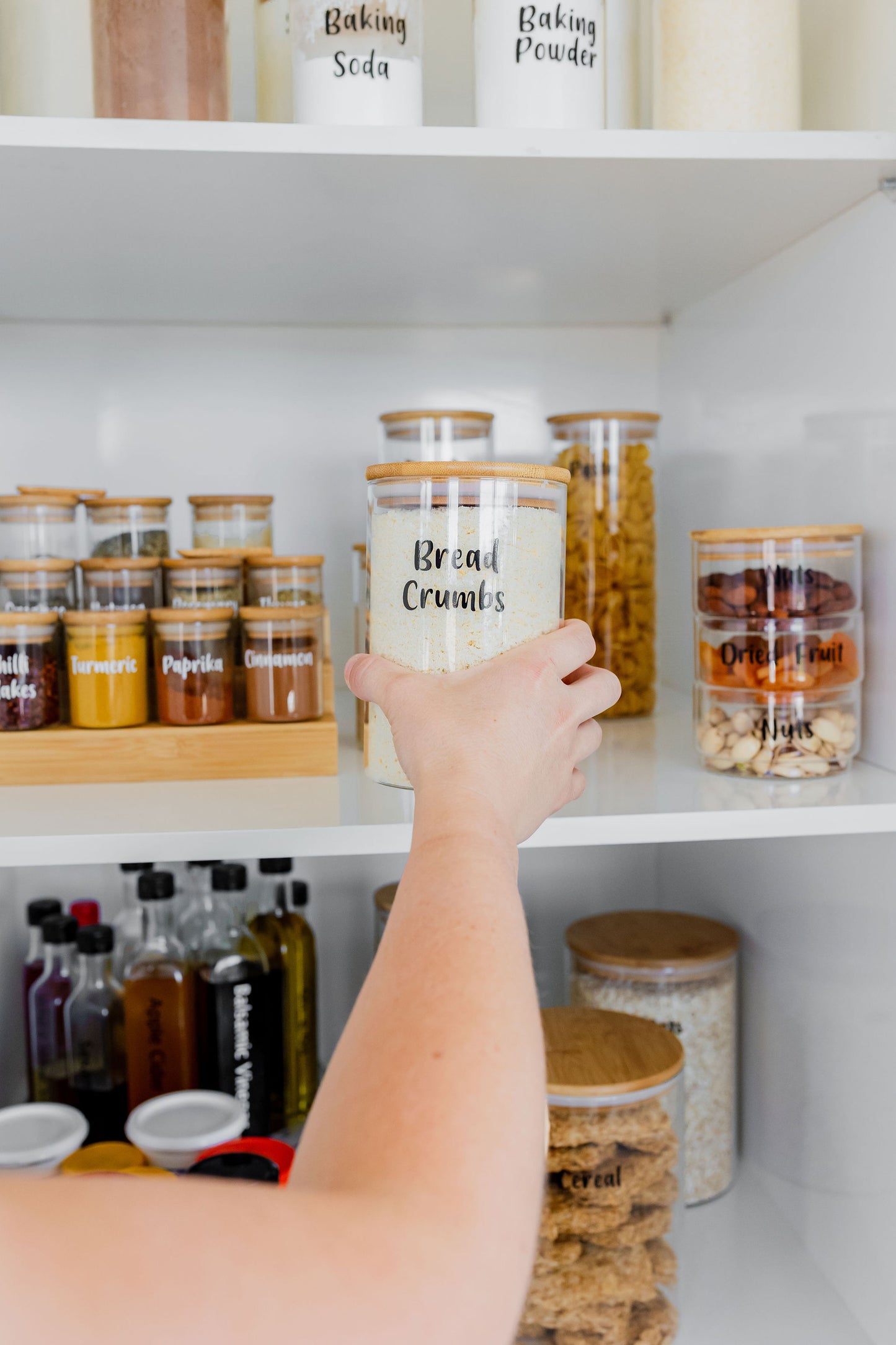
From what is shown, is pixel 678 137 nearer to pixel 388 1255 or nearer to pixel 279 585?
pixel 279 585

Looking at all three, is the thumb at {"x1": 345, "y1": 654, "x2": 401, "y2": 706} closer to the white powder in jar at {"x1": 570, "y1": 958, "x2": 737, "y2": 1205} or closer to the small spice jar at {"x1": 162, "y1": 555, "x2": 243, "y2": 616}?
the small spice jar at {"x1": 162, "y1": 555, "x2": 243, "y2": 616}

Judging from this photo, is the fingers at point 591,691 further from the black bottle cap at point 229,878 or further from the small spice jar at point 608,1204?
the black bottle cap at point 229,878

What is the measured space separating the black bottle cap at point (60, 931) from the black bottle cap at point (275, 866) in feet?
0.59

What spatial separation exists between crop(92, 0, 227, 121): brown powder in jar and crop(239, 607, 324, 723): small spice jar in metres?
0.37

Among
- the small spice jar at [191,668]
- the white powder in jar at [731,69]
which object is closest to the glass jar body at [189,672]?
the small spice jar at [191,668]

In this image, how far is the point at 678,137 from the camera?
76 cm

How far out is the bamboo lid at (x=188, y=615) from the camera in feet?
2.99

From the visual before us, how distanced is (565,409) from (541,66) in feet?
1.75

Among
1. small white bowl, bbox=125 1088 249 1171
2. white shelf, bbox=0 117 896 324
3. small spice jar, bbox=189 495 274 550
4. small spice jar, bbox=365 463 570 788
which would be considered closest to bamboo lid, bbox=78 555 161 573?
small spice jar, bbox=189 495 274 550

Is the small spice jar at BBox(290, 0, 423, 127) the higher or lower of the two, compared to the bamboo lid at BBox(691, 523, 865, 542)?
higher

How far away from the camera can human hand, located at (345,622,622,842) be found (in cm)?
54

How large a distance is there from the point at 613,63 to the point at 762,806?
0.59m

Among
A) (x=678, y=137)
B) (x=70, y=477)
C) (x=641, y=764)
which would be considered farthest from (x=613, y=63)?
(x=70, y=477)

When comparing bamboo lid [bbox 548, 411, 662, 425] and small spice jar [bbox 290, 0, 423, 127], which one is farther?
bamboo lid [bbox 548, 411, 662, 425]
